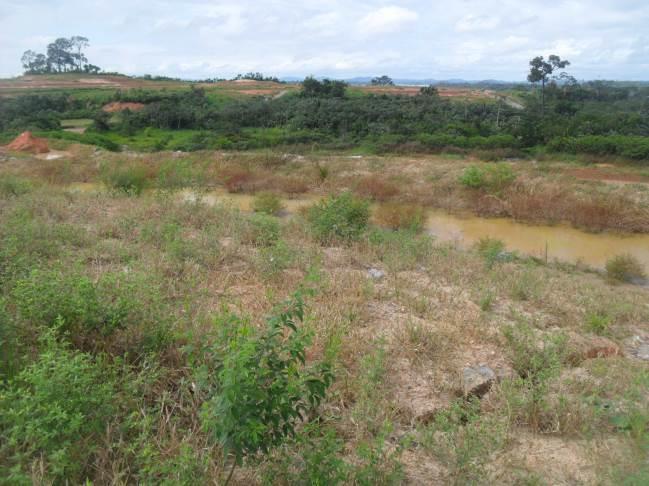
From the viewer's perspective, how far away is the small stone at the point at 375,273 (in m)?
5.43

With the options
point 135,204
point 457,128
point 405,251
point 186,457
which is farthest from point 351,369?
point 457,128

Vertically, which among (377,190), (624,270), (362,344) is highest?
(362,344)

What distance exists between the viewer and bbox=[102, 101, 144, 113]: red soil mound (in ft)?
92.9

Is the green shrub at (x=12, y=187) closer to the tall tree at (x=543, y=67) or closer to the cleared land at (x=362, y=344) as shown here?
the cleared land at (x=362, y=344)

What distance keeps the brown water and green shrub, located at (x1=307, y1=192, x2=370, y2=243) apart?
2326 millimetres

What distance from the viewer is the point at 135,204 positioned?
775cm

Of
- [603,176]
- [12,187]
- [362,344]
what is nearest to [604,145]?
[603,176]

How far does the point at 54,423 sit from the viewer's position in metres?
2.11

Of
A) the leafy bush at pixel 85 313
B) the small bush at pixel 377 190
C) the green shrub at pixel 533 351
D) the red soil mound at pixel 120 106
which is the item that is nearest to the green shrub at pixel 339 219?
the green shrub at pixel 533 351

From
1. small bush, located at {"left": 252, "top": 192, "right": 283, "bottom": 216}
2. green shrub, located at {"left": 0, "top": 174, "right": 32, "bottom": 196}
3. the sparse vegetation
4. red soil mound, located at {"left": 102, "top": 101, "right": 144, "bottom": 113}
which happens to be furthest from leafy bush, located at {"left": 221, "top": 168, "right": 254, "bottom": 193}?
red soil mound, located at {"left": 102, "top": 101, "right": 144, "bottom": 113}

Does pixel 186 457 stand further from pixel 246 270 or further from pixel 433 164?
pixel 433 164

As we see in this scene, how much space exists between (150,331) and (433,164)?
1501cm

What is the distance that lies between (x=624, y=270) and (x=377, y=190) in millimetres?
7070

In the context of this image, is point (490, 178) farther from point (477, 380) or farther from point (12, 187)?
point (477, 380)
